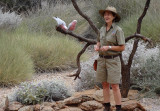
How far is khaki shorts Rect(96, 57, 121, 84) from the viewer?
3596 millimetres

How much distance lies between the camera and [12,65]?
246 inches

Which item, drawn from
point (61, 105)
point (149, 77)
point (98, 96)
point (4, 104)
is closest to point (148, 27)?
point (149, 77)

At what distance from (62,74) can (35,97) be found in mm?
2786

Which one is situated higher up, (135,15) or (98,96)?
(135,15)

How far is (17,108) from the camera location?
14.3 ft

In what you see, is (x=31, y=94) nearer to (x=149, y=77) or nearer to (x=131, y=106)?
(x=131, y=106)

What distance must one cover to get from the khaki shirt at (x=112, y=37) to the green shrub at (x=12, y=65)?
2921 millimetres

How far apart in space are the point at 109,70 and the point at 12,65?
309 cm

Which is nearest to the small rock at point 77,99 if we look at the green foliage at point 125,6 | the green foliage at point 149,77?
the green foliage at point 149,77

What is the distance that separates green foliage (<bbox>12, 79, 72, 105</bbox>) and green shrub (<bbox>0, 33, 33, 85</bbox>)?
140 centimetres

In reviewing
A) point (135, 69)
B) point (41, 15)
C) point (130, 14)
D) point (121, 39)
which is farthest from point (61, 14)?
point (121, 39)

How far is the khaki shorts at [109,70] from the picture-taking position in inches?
142

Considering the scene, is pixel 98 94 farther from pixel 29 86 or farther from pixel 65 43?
pixel 65 43

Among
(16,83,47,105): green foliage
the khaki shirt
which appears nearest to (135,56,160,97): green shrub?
the khaki shirt
